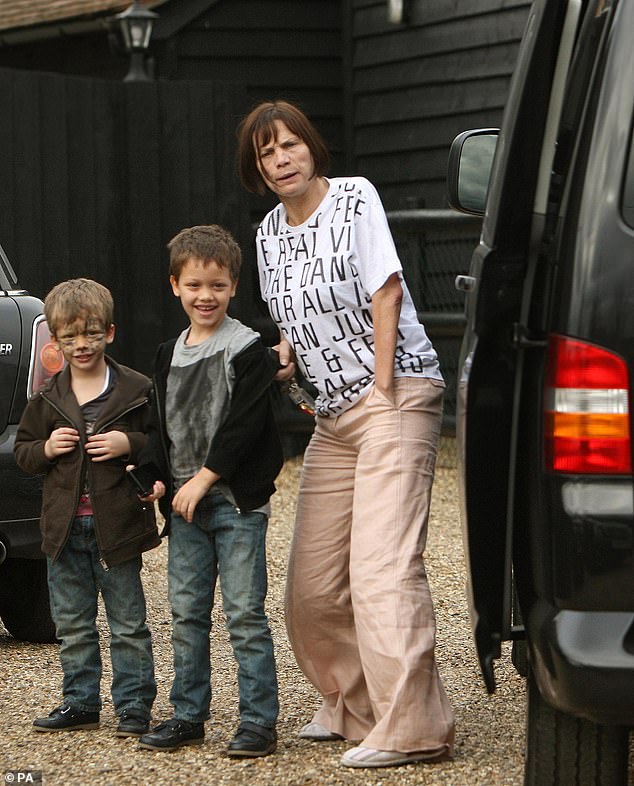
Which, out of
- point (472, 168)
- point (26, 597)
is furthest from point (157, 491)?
point (26, 597)

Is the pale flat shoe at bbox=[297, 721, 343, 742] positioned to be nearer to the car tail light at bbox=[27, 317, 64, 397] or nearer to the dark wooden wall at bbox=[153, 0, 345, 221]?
the car tail light at bbox=[27, 317, 64, 397]

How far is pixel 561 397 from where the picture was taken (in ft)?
9.39

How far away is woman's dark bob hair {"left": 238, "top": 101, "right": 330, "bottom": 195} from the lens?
13.3ft

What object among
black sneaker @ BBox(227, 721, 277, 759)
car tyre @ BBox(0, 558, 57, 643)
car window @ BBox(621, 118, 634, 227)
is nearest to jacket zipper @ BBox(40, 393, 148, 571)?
black sneaker @ BBox(227, 721, 277, 759)

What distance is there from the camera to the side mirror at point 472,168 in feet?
13.1

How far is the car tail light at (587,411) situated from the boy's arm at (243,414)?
1190mm

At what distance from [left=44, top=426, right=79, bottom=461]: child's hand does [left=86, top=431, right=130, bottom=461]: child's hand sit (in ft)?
0.15

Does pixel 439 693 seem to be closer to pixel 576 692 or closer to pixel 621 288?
pixel 576 692

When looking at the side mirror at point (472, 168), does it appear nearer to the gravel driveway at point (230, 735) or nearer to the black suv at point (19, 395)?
the gravel driveway at point (230, 735)

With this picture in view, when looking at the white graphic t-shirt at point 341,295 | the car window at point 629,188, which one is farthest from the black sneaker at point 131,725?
the car window at point 629,188

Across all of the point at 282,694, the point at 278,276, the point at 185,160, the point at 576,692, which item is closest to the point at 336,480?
the point at 278,276

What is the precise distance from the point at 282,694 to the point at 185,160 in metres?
6.23

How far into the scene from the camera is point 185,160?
1036cm

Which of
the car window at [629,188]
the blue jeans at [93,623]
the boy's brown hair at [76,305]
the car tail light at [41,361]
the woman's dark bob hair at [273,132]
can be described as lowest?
the blue jeans at [93,623]
